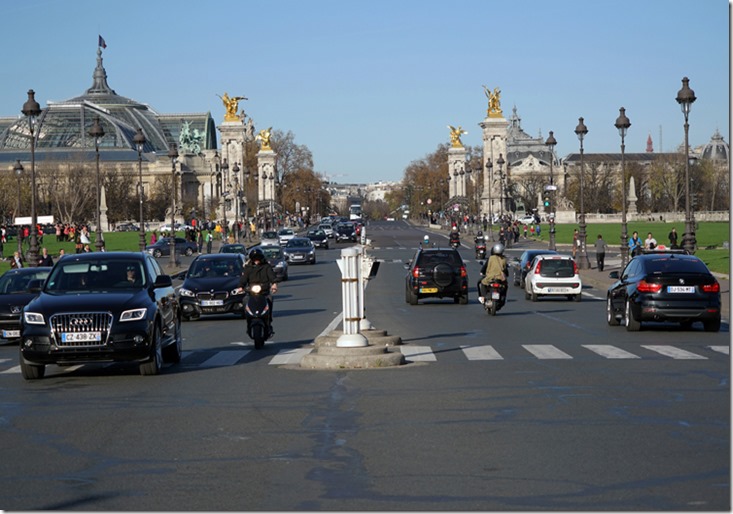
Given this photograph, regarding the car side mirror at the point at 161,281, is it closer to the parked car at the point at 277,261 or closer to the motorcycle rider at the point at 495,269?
the motorcycle rider at the point at 495,269

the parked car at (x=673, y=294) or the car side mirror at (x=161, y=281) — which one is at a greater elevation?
the car side mirror at (x=161, y=281)

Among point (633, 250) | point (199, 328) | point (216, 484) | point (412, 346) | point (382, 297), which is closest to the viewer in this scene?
point (216, 484)

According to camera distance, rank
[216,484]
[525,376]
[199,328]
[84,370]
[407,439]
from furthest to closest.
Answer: [199,328] → [84,370] → [525,376] → [407,439] → [216,484]

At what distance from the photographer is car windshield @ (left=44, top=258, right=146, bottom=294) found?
1828 centimetres

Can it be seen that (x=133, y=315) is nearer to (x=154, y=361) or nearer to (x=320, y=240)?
(x=154, y=361)

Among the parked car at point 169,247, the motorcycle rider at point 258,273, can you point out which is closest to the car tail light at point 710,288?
the motorcycle rider at point 258,273

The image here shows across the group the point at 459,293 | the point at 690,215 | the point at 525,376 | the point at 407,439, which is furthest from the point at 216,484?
the point at 690,215

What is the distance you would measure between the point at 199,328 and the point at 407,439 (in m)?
18.1

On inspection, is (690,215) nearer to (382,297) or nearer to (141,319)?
(382,297)

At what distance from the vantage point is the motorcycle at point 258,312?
21562 millimetres

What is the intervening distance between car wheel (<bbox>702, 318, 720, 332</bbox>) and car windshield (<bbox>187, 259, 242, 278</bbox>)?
12.7 meters

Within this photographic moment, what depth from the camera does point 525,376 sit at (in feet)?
54.1

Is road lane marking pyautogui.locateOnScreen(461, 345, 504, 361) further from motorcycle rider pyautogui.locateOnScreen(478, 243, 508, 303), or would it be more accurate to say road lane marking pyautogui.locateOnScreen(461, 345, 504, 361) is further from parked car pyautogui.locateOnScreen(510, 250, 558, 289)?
parked car pyautogui.locateOnScreen(510, 250, 558, 289)

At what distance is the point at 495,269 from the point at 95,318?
Result: 46.5ft
